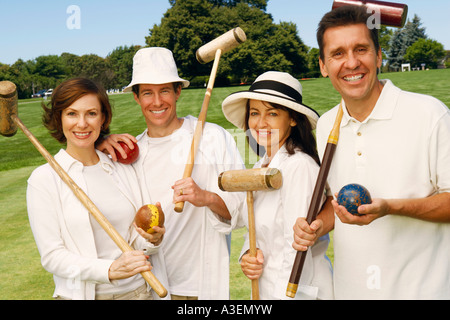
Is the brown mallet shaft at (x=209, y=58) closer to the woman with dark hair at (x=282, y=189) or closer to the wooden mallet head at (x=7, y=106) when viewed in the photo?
the woman with dark hair at (x=282, y=189)

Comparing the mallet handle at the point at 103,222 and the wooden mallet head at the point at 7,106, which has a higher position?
the wooden mallet head at the point at 7,106

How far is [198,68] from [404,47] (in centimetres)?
3121

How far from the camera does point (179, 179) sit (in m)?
3.19

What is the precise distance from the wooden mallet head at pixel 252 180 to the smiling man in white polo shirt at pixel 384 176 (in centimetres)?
25

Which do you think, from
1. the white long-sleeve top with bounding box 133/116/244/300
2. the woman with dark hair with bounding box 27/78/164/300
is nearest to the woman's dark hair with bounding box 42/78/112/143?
the woman with dark hair with bounding box 27/78/164/300

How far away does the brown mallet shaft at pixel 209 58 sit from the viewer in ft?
10.6

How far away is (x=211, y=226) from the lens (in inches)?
128

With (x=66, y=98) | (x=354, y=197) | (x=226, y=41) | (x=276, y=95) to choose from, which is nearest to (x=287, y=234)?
(x=354, y=197)

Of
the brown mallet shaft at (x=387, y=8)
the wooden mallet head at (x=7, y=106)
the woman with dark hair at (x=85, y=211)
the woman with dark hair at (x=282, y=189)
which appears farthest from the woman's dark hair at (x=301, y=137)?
the wooden mallet head at (x=7, y=106)

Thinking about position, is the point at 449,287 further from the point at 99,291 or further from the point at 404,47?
the point at 404,47

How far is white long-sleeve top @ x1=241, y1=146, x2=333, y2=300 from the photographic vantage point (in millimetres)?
2646

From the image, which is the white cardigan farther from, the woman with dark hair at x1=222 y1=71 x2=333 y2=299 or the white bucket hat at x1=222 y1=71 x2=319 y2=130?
the white bucket hat at x1=222 y1=71 x2=319 y2=130

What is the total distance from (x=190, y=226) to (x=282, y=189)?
845 mm
